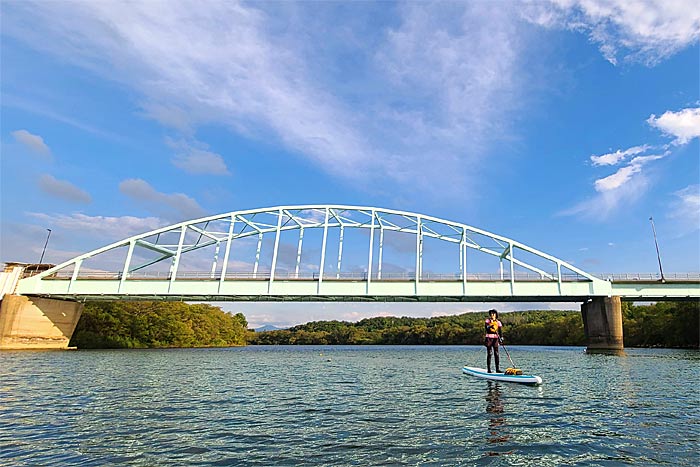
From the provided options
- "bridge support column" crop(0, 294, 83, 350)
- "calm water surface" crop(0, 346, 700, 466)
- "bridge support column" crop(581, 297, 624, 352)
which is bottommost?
"calm water surface" crop(0, 346, 700, 466)

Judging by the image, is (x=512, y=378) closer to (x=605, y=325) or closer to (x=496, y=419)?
(x=496, y=419)

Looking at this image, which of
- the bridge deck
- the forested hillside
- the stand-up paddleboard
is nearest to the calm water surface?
the stand-up paddleboard

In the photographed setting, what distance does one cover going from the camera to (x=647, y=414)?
14031 mm

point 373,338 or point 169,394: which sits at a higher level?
point 373,338

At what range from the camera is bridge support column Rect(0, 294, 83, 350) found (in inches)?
2419

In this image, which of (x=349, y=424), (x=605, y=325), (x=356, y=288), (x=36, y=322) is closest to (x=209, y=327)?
(x=36, y=322)

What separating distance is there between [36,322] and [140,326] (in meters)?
24.0

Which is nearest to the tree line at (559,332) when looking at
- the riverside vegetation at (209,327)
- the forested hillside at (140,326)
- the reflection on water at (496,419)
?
the riverside vegetation at (209,327)

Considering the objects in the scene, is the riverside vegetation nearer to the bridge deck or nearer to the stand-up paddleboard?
the bridge deck

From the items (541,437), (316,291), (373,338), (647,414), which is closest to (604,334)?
(316,291)

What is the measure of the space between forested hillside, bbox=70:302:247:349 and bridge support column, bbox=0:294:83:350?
11.7 metres

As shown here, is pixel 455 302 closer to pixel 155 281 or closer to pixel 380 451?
pixel 155 281

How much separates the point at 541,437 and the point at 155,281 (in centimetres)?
6383

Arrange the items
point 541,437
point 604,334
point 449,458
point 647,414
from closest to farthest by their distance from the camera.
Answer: point 449,458
point 541,437
point 647,414
point 604,334
